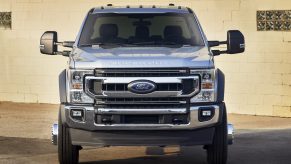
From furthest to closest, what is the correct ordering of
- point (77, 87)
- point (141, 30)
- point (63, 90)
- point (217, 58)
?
point (217, 58) < point (141, 30) < point (63, 90) < point (77, 87)

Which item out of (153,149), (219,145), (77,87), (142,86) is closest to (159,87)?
(142,86)

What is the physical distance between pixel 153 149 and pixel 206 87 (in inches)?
113

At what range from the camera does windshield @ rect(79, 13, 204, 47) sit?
32.1 ft

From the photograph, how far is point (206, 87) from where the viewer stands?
8.66 meters

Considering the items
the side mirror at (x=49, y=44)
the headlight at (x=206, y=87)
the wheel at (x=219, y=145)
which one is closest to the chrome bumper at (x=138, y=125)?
the headlight at (x=206, y=87)

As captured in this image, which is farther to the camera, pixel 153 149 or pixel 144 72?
pixel 153 149

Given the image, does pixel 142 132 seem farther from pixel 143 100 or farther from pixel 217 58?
pixel 217 58

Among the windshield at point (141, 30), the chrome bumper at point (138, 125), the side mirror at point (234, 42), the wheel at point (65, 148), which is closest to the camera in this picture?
the chrome bumper at point (138, 125)

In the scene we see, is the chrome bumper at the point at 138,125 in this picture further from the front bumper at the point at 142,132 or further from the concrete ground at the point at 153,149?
the concrete ground at the point at 153,149

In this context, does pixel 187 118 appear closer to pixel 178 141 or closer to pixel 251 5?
pixel 178 141

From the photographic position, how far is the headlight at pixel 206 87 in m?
8.62

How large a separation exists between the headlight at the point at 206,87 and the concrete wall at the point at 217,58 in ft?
21.8

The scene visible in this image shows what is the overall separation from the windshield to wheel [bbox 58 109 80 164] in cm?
130

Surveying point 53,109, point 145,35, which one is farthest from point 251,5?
point 145,35
